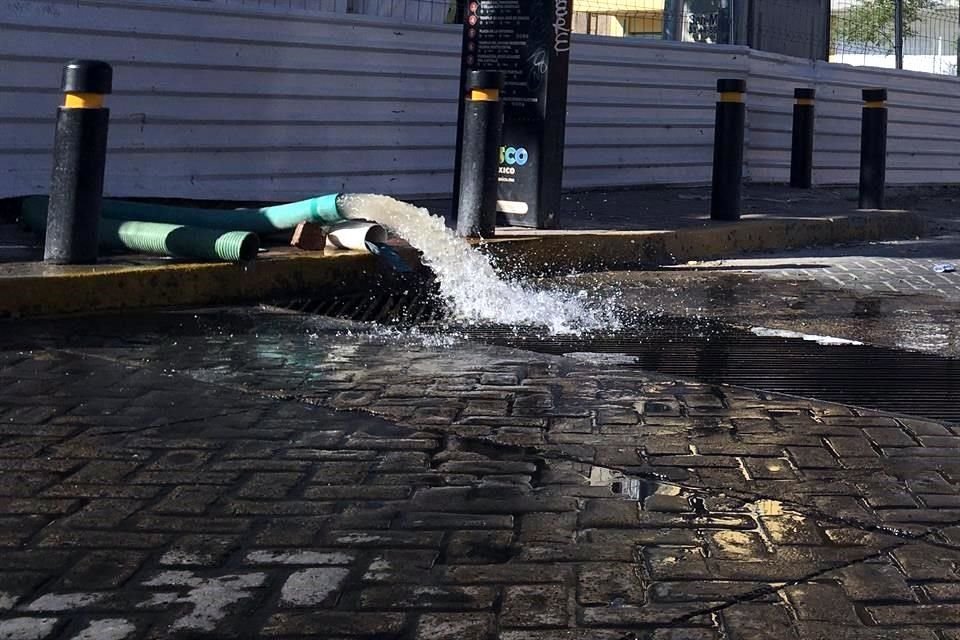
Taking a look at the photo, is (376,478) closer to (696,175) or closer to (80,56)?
(80,56)

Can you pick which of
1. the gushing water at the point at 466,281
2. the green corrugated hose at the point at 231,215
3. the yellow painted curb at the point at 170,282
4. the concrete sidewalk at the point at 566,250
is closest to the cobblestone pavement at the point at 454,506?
the yellow painted curb at the point at 170,282

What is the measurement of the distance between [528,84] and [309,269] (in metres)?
2.67

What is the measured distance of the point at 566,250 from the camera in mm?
9000

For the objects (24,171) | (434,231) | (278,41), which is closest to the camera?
(434,231)

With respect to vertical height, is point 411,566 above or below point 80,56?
below

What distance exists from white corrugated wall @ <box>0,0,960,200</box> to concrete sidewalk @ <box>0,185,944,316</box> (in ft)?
1.60

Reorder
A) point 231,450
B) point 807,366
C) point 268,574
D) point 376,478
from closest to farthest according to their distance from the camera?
point 268,574
point 376,478
point 231,450
point 807,366

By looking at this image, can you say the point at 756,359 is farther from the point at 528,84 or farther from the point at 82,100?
the point at 528,84

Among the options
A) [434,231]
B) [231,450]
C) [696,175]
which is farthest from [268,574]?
[696,175]

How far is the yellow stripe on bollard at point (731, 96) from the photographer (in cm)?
1060

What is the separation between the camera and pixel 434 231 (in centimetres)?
766

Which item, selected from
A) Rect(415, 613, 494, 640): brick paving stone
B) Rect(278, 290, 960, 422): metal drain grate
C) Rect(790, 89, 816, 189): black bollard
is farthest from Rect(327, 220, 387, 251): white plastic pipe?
Rect(790, 89, 816, 189): black bollard

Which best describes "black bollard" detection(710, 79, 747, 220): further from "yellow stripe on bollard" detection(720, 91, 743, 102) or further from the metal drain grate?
the metal drain grate

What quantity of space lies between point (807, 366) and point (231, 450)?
2.48m
